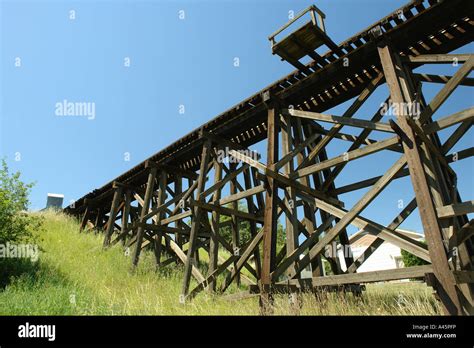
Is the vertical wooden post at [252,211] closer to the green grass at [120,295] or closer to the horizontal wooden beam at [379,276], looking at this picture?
the green grass at [120,295]

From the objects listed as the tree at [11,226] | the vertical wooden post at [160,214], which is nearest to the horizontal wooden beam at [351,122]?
the vertical wooden post at [160,214]

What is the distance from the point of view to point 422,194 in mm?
3961

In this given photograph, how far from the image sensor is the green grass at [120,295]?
4672 millimetres

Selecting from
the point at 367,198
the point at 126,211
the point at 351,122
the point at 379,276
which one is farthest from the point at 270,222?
the point at 126,211

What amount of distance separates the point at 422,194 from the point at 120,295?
19.4 ft

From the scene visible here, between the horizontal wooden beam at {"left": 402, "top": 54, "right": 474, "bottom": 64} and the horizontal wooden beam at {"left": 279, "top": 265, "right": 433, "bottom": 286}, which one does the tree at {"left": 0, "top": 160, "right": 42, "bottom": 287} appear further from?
the horizontal wooden beam at {"left": 402, "top": 54, "right": 474, "bottom": 64}

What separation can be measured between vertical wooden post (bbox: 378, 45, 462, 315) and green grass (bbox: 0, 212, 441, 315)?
0.57 m

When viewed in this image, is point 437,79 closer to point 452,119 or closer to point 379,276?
point 452,119

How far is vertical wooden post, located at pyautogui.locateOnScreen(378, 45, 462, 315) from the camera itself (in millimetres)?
3500

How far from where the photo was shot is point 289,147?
6.20 metres

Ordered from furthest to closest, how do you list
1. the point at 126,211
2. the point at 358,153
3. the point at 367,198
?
the point at 126,211
the point at 358,153
the point at 367,198

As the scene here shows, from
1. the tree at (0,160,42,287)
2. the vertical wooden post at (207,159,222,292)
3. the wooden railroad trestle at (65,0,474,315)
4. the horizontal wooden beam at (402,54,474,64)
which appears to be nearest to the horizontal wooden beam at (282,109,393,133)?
the wooden railroad trestle at (65,0,474,315)
